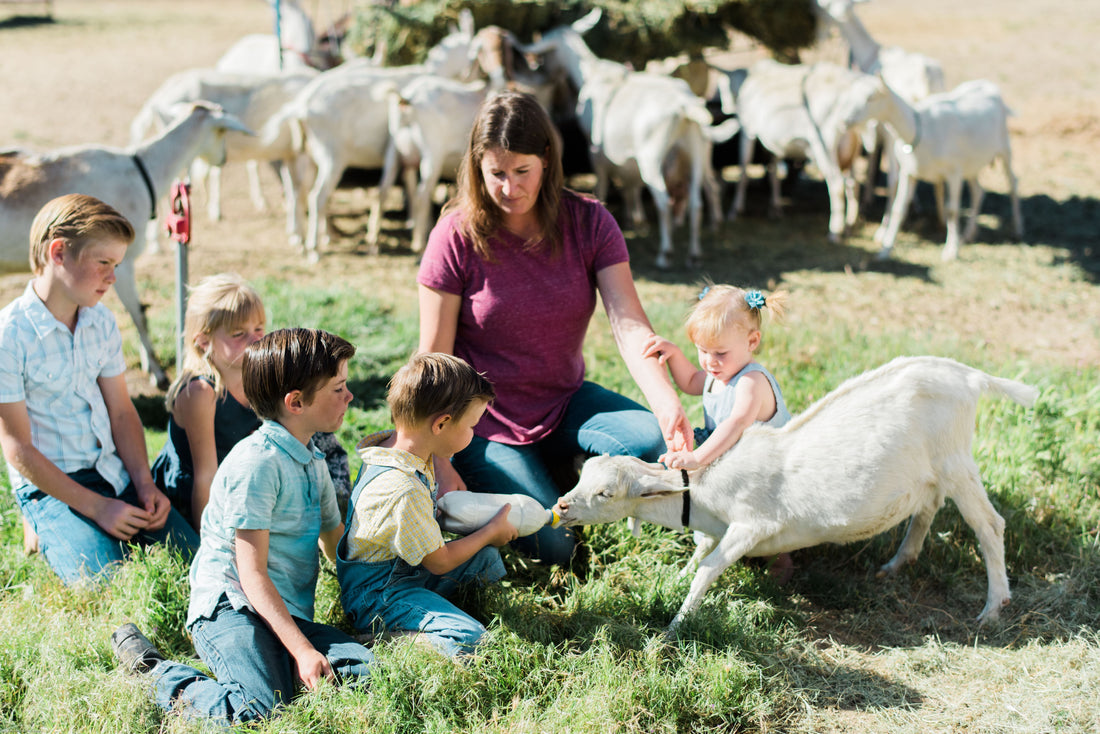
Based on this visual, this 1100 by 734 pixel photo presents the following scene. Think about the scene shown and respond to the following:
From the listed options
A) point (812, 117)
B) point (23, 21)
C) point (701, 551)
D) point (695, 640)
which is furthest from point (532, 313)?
point (23, 21)

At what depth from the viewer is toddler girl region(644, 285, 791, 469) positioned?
10.2 ft

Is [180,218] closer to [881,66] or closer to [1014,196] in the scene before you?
[1014,196]

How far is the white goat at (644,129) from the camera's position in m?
8.88

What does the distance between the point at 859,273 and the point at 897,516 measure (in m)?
5.76

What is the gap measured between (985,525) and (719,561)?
3.21ft

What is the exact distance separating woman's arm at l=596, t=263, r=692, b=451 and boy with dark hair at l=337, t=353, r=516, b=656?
68 centimetres

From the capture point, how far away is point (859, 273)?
27.6 ft

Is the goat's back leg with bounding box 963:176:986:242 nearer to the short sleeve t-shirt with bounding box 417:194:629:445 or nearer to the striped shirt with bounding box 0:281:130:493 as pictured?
the short sleeve t-shirt with bounding box 417:194:629:445

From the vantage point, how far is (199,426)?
11.0 feet

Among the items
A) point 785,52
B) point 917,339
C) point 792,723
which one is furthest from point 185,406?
point 785,52

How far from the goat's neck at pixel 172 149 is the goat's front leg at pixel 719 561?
16.0 feet

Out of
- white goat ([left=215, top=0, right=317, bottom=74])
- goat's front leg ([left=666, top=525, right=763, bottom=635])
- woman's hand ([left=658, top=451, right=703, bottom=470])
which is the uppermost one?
Answer: white goat ([left=215, top=0, right=317, bottom=74])

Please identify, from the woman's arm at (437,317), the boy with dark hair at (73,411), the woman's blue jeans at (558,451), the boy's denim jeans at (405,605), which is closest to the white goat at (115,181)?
the boy with dark hair at (73,411)

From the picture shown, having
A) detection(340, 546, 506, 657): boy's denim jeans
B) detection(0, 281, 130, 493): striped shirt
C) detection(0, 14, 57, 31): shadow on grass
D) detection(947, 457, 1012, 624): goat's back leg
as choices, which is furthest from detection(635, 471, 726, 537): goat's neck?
detection(0, 14, 57, 31): shadow on grass
